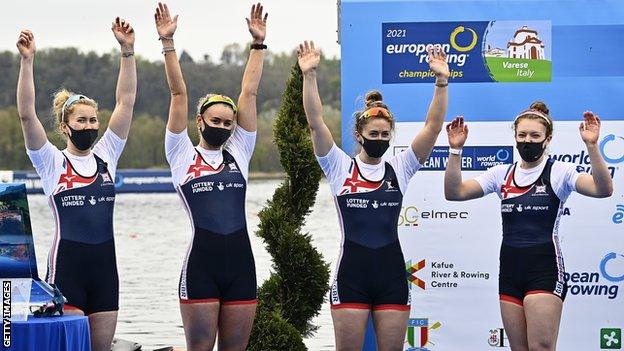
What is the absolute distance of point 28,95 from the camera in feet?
26.4

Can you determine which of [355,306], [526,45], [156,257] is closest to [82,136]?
[355,306]

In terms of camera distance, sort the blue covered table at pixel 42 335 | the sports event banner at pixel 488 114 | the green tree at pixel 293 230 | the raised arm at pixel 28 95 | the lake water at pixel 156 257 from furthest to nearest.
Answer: the lake water at pixel 156 257 → the green tree at pixel 293 230 → the sports event banner at pixel 488 114 → the raised arm at pixel 28 95 → the blue covered table at pixel 42 335

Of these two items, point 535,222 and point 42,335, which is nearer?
point 42,335

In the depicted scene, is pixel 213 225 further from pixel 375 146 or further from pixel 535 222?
pixel 535 222

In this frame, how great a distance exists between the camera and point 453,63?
979 centimetres

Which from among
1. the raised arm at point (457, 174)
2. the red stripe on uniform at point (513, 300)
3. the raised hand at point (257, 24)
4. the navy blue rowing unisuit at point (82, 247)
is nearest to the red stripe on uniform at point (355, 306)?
the red stripe on uniform at point (513, 300)

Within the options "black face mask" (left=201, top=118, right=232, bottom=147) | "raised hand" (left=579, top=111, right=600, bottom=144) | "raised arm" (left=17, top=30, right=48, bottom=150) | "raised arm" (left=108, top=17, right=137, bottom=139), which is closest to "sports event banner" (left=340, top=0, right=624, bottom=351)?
"raised hand" (left=579, top=111, right=600, bottom=144)

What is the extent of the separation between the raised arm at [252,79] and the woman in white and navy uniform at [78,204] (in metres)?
0.91

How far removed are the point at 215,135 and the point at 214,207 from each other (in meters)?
0.46

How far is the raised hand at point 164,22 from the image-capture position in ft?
27.8

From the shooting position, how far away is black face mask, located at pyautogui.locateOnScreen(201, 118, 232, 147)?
329 inches

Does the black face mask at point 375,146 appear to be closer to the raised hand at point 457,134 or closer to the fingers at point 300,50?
the raised hand at point 457,134

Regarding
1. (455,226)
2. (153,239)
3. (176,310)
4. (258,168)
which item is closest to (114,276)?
(455,226)

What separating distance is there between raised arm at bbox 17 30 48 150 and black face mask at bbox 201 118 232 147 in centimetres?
99
